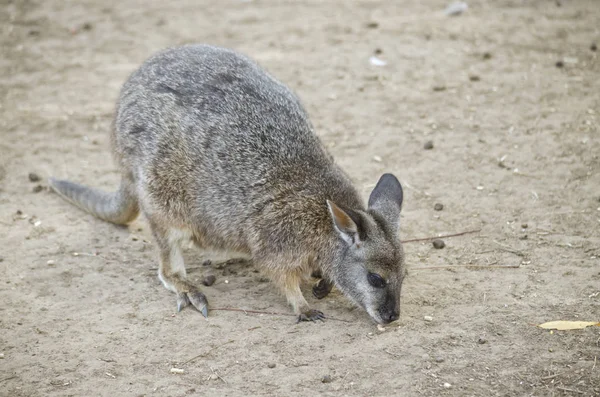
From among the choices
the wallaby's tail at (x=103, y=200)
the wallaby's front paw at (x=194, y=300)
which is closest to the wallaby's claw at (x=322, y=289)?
the wallaby's front paw at (x=194, y=300)

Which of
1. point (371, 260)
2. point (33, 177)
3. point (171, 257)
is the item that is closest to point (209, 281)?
point (171, 257)

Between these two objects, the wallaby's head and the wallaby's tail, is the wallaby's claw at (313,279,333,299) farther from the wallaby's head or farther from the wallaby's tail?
the wallaby's tail

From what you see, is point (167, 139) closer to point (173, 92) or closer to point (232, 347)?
point (173, 92)

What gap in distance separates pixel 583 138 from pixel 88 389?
5211 millimetres

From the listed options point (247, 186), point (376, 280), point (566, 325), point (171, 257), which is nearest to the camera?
point (566, 325)

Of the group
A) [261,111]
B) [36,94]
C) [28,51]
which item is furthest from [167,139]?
[28,51]

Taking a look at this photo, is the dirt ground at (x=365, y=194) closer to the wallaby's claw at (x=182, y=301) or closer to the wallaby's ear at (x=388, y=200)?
the wallaby's claw at (x=182, y=301)

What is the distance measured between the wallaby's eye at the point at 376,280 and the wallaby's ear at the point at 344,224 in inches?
10.2

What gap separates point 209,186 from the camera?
5.75 metres

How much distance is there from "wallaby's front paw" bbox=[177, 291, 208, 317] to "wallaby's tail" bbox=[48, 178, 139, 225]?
3.34 ft

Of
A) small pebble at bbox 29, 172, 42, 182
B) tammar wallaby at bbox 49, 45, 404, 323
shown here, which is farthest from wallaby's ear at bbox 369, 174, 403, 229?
small pebble at bbox 29, 172, 42, 182

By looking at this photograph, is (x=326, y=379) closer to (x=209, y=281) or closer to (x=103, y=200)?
(x=209, y=281)

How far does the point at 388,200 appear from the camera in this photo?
5.52 meters

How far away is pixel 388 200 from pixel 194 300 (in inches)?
64.5
